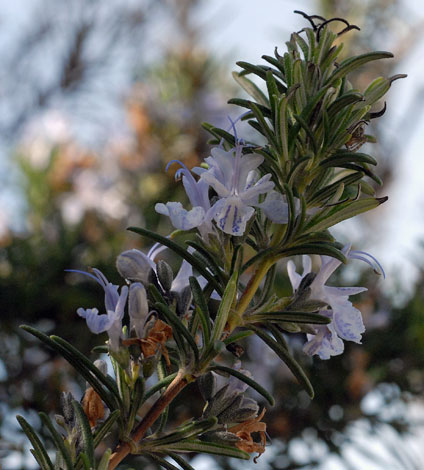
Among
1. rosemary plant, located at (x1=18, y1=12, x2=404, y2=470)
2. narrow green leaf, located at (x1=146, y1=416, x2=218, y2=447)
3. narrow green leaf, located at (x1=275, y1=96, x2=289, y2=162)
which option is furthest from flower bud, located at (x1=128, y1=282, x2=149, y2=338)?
narrow green leaf, located at (x1=275, y1=96, x2=289, y2=162)

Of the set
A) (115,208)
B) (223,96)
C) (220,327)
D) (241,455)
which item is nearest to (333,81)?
(220,327)

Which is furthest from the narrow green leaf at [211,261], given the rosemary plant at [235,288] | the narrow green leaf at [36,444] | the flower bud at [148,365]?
the narrow green leaf at [36,444]

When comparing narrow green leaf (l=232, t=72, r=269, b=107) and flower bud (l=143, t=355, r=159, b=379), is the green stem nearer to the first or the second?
flower bud (l=143, t=355, r=159, b=379)

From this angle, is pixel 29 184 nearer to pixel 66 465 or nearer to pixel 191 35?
pixel 191 35

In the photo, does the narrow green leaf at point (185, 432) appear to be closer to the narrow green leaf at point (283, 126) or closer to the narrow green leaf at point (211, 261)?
the narrow green leaf at point (211, 261)

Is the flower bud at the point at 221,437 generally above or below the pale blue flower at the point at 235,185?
below
